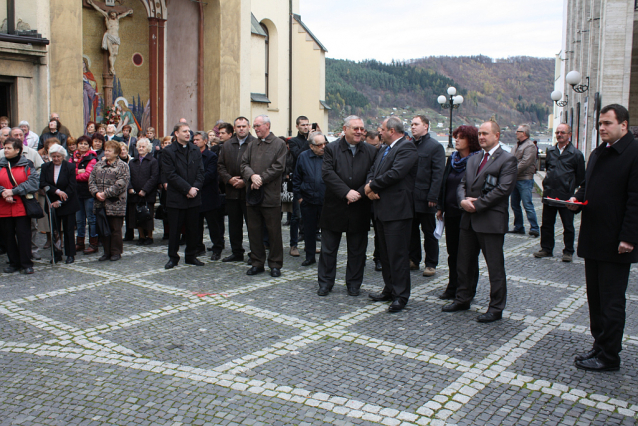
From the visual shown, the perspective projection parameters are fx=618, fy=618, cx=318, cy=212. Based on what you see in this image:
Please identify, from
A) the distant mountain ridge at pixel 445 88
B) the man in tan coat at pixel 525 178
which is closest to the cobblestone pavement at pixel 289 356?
the man in tan coat at pixel 525 178

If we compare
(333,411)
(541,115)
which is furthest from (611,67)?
(541,115)

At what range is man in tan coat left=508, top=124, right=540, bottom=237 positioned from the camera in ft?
37.7

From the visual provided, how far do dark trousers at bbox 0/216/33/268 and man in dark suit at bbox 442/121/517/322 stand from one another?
586 cm

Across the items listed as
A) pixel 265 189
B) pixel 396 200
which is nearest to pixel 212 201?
pixel 265 189

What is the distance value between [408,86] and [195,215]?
290 feet

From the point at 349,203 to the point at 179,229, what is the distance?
298cm

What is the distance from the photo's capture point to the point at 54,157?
9133mm

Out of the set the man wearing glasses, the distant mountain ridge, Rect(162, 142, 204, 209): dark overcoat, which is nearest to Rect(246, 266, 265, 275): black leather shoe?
Rect(162, 142, 204, 209): dark overcoat

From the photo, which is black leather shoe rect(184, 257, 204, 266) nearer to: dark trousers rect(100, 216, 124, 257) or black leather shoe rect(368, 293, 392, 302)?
dark trousers rect(100, 216, 124, 257)

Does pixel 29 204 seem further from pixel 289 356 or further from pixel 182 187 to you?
pixel 289 356

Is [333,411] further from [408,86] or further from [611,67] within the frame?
[408,86]

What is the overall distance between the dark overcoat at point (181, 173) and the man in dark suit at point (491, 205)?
415cm

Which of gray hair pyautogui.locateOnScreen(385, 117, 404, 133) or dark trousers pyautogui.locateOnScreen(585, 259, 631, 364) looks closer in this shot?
dark trousers pyautogui.locateOnScreen(585, 259, 631, 364)

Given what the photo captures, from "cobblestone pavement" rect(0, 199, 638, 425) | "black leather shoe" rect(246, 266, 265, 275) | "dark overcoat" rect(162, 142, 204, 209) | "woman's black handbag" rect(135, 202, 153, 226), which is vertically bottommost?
"cobblestone pavement" rect(0, 199, 638, 425)
